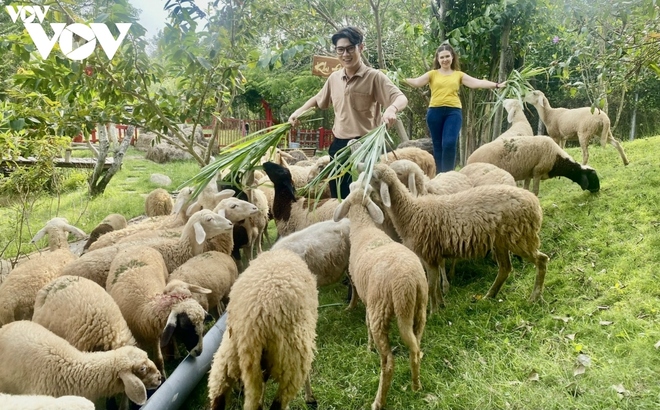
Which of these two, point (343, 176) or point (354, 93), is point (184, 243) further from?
point (354, 93)

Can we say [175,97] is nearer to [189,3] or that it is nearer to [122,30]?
[189,3]

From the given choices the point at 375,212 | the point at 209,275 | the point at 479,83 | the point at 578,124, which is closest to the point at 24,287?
the point at 209,275

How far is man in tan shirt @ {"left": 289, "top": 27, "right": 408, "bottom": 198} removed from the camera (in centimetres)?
421

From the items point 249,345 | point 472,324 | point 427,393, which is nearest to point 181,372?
point 249,345

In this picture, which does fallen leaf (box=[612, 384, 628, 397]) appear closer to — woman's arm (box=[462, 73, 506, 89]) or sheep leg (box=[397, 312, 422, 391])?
sheep leg (box=[397, 312, 422, 391])

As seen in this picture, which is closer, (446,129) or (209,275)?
(209,275)

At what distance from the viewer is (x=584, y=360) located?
2.84 metres

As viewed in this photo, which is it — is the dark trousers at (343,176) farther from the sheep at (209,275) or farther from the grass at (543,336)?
the sheep at (209,275)

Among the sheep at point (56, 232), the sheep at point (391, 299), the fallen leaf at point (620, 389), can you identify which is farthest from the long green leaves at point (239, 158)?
the fallen leaf at point (620, 389)

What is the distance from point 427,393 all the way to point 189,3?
11.2ft

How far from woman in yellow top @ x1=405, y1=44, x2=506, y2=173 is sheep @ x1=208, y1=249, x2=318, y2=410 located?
4.19 metres

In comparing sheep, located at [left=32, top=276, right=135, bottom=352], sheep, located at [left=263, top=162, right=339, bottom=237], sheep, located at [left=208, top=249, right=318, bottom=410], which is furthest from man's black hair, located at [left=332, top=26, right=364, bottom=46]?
sheep, located at [left=32, top=276, right=135, bottom=352]

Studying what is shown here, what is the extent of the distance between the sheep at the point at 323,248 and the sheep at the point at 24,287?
6.61ft

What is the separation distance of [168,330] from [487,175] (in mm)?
3781
